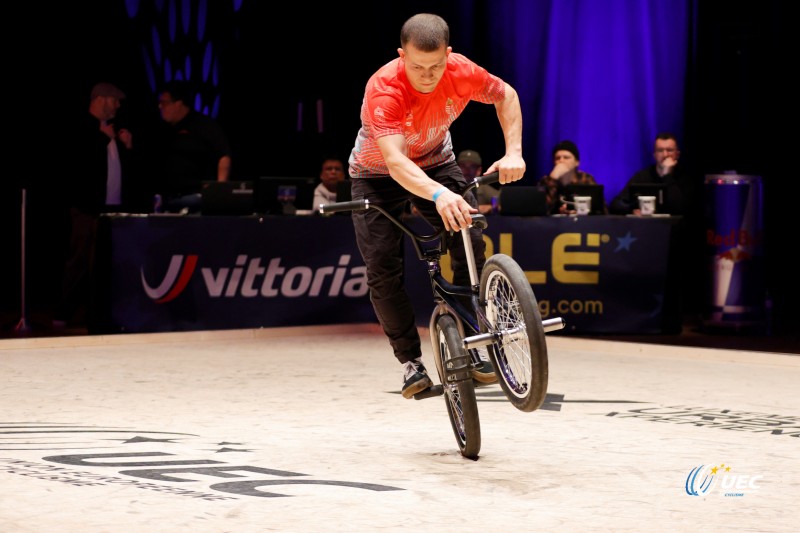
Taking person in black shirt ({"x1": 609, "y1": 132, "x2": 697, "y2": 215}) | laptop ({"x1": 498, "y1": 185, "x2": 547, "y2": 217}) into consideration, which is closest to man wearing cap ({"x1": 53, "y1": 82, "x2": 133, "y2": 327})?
laptop ({"x1": 498, "y1": 185, "x2": 547, "y2": 217})

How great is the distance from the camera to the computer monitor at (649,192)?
10.3 m

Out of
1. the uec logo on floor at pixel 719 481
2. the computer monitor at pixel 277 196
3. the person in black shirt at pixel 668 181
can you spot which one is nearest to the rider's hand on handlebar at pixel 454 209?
the uec logo on floor at pixel 719 481

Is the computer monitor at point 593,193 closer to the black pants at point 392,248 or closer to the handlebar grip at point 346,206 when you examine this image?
the black pants at point 392,248

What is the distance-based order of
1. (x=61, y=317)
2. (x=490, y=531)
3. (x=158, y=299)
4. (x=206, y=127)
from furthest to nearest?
(x=206, y=127)
(x=61, y=317)
(x=158, y=299)
(x=490, y=531)

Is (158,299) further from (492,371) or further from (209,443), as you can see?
(492,371)

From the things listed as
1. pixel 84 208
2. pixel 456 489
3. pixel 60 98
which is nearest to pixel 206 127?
pixel 84 208

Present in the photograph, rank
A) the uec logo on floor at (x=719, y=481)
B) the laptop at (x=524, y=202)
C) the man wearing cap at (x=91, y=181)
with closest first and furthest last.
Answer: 1. the uec logo on floor at (x=719, y=481)
2. the laptop at (x=524, y=202)
3. the man wearing cap at (x=91, y=181)

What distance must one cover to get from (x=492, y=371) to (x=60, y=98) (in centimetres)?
875

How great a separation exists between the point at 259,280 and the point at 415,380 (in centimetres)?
462

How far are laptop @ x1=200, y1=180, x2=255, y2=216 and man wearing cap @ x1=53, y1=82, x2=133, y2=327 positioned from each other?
32.4 inches

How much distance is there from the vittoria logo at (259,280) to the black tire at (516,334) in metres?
4.94

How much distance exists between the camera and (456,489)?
4766 mm

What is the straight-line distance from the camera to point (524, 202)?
33.0 feet

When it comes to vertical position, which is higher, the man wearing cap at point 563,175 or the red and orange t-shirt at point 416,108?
the red and orange t-shirt at point 416,108
